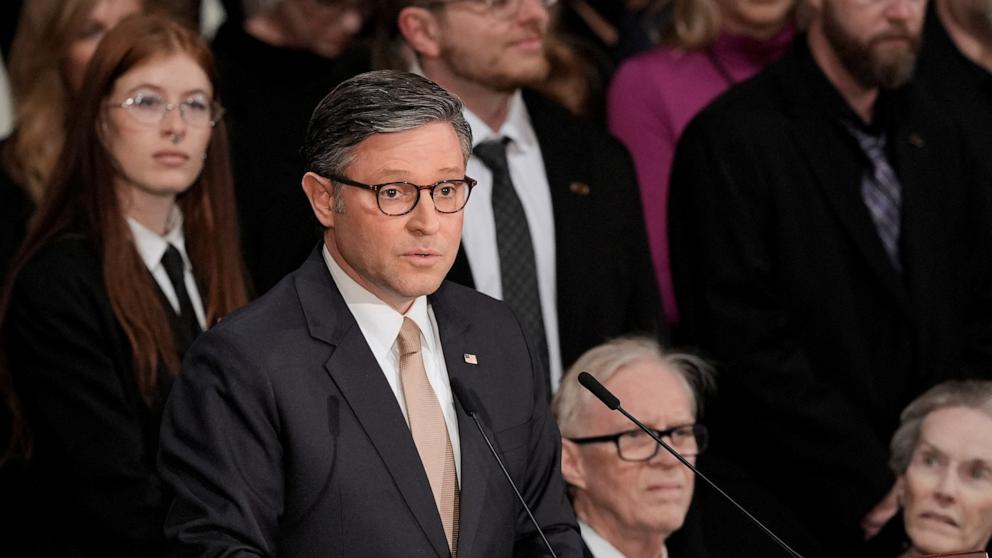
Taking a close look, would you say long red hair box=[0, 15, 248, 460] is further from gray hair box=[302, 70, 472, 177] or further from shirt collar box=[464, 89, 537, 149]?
gray hair box=[302, 70, 472, 177]

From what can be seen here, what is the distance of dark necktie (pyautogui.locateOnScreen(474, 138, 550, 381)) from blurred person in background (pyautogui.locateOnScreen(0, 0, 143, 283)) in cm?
111

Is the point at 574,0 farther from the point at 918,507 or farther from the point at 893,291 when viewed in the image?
the point at 918,507

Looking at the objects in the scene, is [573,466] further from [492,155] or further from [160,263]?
[160,263]

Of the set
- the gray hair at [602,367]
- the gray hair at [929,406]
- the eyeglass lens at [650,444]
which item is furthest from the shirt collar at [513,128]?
the gray hair at [929,406]

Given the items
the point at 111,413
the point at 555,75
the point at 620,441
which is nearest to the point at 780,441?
the point at 620,441

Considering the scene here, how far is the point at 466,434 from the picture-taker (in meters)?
2.66

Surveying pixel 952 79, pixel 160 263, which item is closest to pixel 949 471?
pixel 952 79

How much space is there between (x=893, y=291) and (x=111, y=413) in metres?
2.07

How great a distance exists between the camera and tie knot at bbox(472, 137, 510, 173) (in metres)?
4.20

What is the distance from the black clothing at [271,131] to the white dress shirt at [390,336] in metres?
1.20

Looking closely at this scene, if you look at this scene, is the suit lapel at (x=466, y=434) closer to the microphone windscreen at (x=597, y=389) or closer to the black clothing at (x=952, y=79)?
the microphone windscreen at (x=597, y=389)

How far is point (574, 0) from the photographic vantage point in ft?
17.8

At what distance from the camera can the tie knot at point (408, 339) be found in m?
2.70

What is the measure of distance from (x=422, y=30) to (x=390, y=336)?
1.87 m
